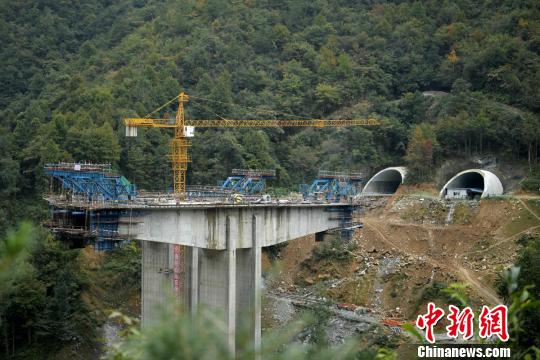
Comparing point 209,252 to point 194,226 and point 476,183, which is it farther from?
point 476,183

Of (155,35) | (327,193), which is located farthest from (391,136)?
(155,35)

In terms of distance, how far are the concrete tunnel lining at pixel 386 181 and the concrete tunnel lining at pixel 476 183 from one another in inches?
263

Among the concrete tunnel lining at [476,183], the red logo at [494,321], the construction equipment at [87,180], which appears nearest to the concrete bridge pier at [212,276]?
the construction equipment at [87,180]

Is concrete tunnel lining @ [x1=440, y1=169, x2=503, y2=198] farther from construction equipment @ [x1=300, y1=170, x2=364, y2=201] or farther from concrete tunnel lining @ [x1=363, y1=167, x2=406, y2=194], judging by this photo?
construction equipment @ [x1=300, y1=170, x2=364, y2=201]

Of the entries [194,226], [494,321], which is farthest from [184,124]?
[494,321]

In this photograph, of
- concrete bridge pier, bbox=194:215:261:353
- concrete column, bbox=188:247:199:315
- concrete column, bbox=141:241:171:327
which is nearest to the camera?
concrete bridge pier, bbox=194:215:261:353

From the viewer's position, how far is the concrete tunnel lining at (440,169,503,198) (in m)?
64.1

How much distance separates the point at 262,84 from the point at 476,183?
103 ft

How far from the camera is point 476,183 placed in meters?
70.8

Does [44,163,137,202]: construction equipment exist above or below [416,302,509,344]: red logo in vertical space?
above

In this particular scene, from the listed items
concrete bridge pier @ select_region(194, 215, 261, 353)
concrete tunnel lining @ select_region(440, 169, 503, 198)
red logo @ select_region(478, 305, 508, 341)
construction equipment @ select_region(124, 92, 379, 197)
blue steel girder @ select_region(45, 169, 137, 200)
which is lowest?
concrete bridge pier @ select_region(194, 215, 261, 353)

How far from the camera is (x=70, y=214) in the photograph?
36.2 metres

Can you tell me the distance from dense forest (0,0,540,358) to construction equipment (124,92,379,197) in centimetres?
136

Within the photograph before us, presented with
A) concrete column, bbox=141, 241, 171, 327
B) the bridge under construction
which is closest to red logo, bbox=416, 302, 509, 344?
the bridge under construction
